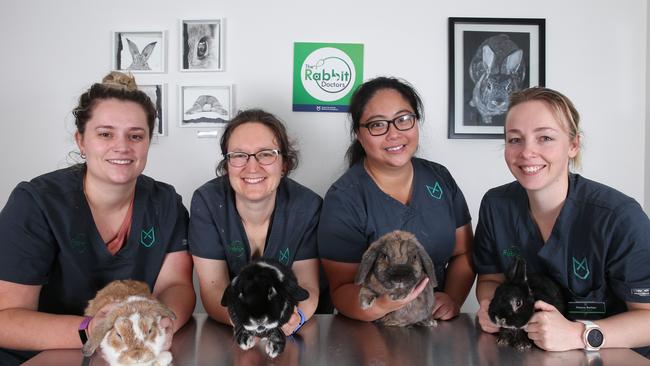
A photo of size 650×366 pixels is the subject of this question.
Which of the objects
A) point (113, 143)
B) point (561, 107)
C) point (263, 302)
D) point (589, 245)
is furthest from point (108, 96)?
point (589, 245)

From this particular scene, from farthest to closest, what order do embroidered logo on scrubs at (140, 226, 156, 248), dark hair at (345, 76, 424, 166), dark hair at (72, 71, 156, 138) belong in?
1. dark hair at (345, 76, 424, 166)
2. embroidered logo on scrubs at (140, 226, 156, 248)
3. dark hair at (72, 71, 156, 138)

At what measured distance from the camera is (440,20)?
9.21 feet

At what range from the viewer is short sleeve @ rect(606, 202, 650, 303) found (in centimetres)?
157

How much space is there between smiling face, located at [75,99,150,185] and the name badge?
65.2 inches

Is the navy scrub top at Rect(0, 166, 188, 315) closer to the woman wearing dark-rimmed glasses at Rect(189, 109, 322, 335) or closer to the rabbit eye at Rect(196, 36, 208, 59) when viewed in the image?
the woman wearing dark-rimmed glasses at Rect(189, 109, 322, 335)

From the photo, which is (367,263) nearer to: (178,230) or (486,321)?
(486,321)

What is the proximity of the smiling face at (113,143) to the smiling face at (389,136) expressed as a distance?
35.6 inches

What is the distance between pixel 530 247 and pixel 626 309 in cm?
37

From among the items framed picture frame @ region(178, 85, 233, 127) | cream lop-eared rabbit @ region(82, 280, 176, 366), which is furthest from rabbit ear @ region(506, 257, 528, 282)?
framed picture frame @ region(178, 85, 233, 127)

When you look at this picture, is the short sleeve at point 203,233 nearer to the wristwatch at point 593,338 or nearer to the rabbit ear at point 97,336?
the rabbit ear at point 97,336

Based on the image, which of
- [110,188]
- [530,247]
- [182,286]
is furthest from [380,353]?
[110,188]

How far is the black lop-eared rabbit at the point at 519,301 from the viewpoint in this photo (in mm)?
1521

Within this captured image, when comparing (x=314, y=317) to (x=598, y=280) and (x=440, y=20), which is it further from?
(x=440, y=20)

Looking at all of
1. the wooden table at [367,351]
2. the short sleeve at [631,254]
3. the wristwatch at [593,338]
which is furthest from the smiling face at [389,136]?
the wristwatch at [593,338]
